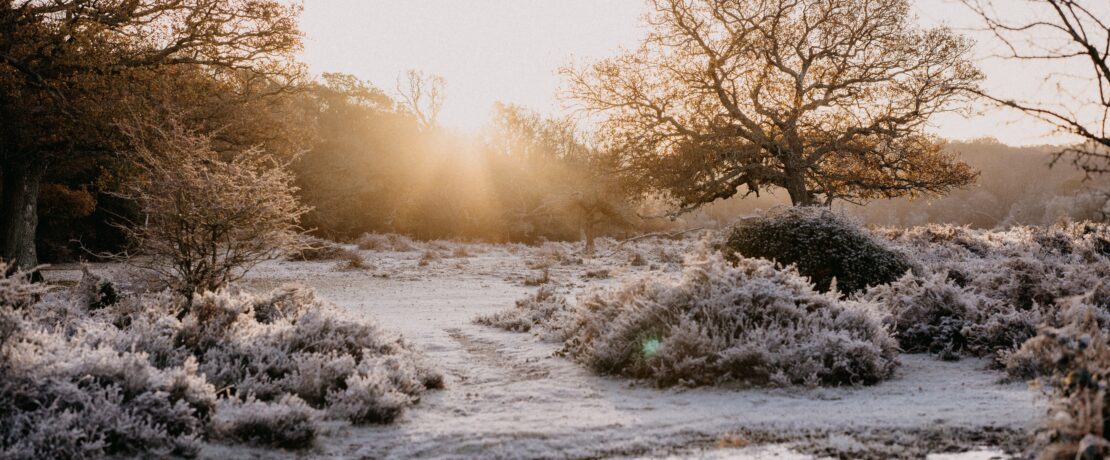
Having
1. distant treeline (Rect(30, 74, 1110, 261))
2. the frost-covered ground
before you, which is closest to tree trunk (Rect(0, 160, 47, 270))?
distant treeline (Rect(30, 74, 1110, 261))

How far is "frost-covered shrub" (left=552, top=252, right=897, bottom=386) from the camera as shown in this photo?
20.8ft

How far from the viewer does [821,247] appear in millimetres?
10586

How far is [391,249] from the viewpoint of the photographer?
3061 cm

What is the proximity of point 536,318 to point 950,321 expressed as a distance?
5565 millimetres

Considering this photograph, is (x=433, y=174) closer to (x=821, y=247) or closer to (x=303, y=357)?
(x=821, y=247)

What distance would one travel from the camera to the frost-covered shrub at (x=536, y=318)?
973 centimetres

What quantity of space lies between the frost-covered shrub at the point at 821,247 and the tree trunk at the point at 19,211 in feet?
54.8

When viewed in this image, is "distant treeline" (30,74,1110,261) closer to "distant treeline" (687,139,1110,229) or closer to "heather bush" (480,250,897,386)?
"distant treeline" (687,139,1110,229)

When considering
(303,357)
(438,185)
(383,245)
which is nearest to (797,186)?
(303,357)

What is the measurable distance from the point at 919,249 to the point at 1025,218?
49.9 m

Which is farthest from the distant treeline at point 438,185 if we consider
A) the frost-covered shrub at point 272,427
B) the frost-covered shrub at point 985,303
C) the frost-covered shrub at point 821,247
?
the frost-covered shrub at point 272,427

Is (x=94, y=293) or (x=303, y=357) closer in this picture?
(x=303, y=357)

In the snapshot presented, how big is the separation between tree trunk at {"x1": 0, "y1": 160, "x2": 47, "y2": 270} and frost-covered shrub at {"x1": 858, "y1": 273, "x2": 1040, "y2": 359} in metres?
18.7

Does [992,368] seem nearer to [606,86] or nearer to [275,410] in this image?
[275,410]
